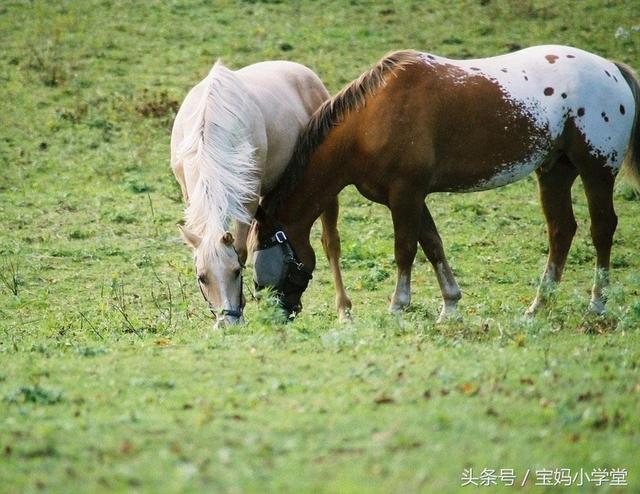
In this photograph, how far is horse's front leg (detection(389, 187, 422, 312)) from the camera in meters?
8.76

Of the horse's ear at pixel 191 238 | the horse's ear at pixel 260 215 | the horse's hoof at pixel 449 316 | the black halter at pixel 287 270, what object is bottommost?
the horse's hoof at pixel 449 316

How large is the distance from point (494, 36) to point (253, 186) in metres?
12.6

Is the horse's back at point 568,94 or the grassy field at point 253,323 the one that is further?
the horse's back at point 568,94

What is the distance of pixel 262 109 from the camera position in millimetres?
9367

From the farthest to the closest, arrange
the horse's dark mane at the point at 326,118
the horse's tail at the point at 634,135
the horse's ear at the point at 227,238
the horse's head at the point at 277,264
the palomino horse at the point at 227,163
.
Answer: the horse's tail at the point at 634,135 → the horse's dark mane at the point at 326,118 → the horse's head at the point at 277,264 → the palomino horse at the point at 227,163 → the horse's ear at the point at 227,238

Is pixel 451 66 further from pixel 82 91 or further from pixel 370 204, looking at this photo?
pixel 82 91

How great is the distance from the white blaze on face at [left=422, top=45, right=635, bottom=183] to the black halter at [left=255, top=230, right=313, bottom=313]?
1.84 meters

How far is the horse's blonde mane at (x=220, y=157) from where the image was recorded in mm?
7910

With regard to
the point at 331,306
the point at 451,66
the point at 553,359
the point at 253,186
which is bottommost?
the point at 331,306

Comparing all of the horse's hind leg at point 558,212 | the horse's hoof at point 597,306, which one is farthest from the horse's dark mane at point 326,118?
the horse's hoof at point 597,306

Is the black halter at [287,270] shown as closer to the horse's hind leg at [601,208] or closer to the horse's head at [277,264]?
the horse's head at [277,264]

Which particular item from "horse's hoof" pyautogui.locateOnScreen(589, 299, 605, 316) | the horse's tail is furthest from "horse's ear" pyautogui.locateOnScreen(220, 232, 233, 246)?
the horse's tail

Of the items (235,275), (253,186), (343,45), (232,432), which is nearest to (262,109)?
(253,186)

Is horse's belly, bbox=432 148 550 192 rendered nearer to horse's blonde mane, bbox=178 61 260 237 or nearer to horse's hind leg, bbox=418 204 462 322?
horse's hind leg, bbox=418 204 462 322
